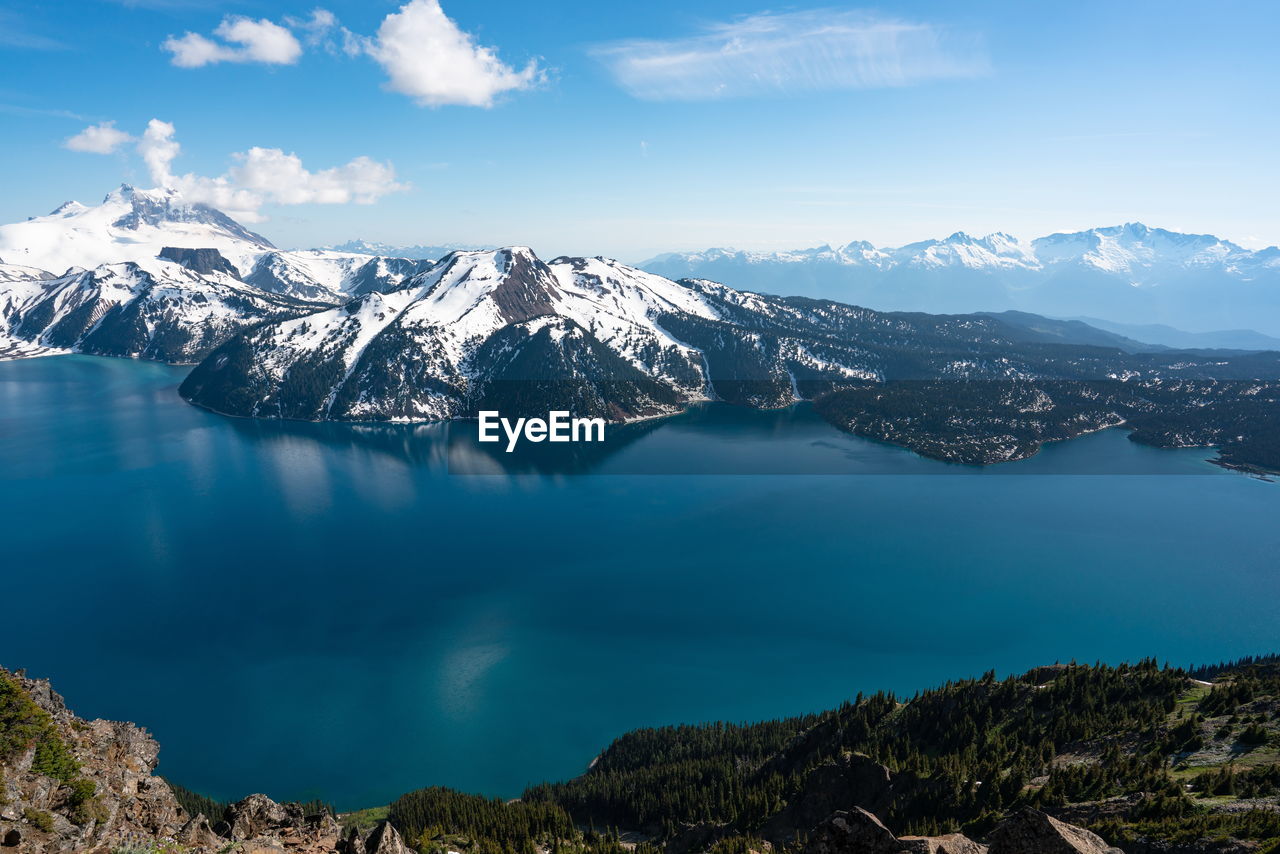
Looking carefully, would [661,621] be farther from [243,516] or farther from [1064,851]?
[243,516]

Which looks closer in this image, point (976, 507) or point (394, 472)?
point (976, 507)

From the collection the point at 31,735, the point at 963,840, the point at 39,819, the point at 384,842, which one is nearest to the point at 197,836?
the point at 39,819

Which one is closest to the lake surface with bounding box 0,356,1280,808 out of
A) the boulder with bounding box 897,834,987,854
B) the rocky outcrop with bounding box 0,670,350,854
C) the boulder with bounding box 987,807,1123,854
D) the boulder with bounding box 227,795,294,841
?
the rocky outcrop with bounding box 0,670,350,854

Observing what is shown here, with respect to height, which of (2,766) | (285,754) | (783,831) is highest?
(2,766)

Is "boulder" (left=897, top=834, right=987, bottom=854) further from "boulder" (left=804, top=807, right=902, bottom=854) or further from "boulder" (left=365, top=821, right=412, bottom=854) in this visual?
"boulder" (left=365, top=821, right=412, bottom=854)

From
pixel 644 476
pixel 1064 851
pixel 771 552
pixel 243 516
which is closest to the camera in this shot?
pixel 1064 851

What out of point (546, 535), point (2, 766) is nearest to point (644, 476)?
point (546, 535)

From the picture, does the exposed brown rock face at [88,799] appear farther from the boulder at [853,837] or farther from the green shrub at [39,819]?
the boulder at [853,837]
